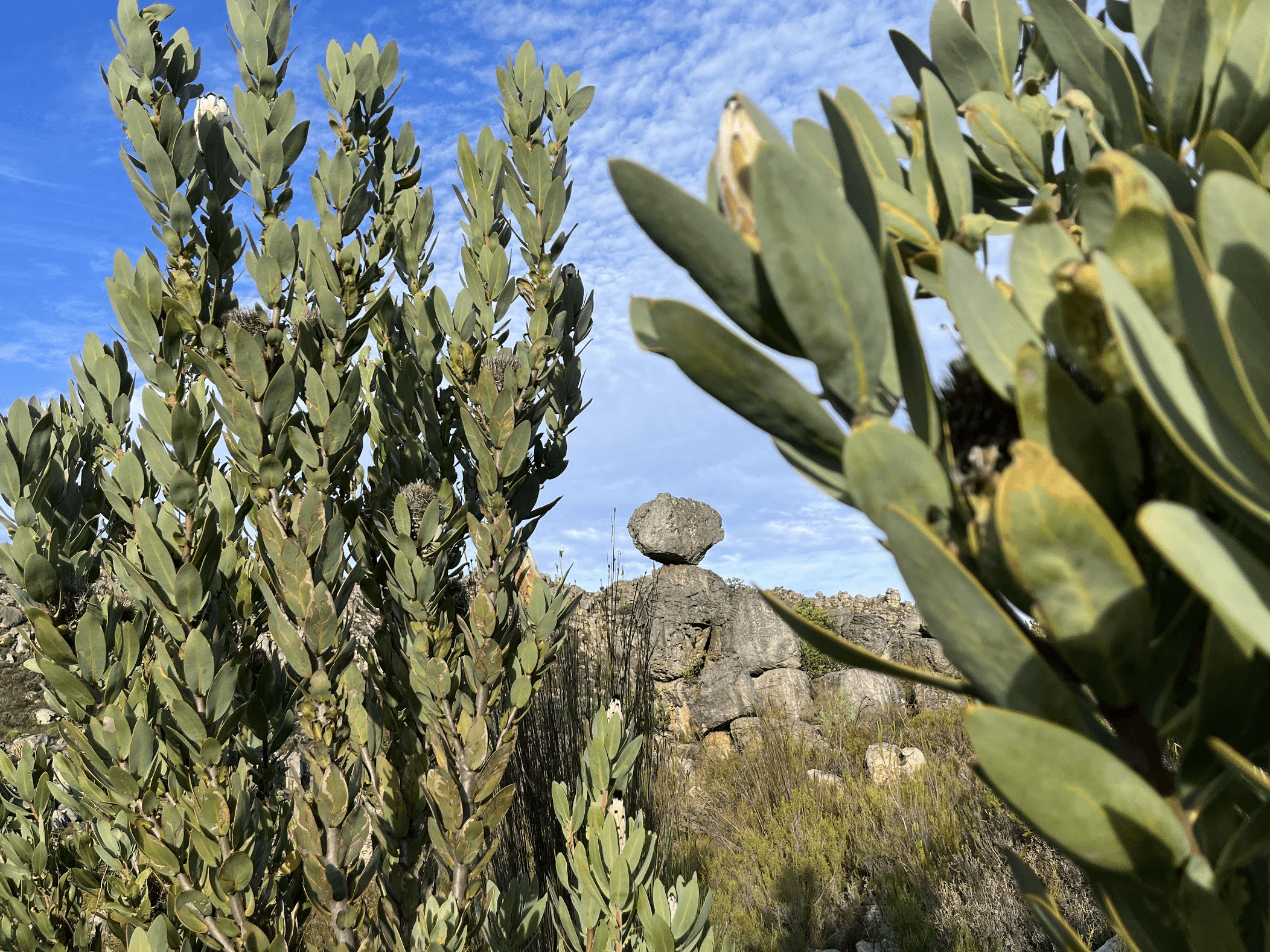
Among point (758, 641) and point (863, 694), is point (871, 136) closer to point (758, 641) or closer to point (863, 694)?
point (863, 694)

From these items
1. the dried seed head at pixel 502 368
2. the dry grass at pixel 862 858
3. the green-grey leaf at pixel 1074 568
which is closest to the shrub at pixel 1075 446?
the green-grey leaf at pixel 1074 568

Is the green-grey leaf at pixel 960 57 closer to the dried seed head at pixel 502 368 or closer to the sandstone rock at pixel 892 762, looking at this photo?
the dried seed head at pixel 502 368

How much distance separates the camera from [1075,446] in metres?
0.38

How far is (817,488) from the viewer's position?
47cm

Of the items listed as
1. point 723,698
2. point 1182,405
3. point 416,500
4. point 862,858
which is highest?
point 416,500

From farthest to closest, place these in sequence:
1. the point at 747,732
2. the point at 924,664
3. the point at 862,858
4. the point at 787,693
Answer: the point at 787,693, the point at 924,664, the point at 747,732, the point at 862,858

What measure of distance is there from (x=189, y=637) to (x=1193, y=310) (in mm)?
2008

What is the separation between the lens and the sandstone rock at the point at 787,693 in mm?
8523

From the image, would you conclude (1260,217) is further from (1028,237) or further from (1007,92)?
(1007,92)

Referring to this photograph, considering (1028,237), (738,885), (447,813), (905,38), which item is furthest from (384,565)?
(738,885)

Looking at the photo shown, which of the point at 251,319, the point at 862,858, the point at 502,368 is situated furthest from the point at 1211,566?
the point at 862,858

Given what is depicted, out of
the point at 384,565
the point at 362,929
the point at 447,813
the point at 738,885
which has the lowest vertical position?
the point at 738,885

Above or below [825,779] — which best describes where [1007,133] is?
above

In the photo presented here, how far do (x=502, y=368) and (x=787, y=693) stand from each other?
7122 mm
